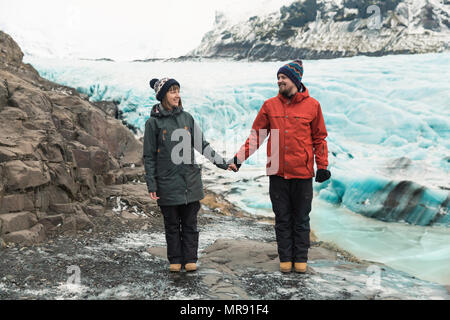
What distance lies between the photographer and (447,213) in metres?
7.29

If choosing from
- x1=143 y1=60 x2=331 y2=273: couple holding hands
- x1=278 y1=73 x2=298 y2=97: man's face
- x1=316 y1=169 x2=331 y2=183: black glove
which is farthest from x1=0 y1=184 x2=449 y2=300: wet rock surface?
x1=278 y1=73 x2=298 y2=97: man's face

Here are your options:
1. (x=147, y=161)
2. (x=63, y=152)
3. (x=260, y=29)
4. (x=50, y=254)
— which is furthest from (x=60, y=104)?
(x=260, y=29)

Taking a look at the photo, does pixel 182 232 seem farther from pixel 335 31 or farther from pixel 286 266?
pixel 335 31

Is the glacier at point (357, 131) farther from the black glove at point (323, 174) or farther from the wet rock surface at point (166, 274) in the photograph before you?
the black glove at point (323, 174)

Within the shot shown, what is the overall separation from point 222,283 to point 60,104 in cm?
512

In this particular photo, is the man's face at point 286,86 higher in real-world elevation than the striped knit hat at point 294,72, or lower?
lower

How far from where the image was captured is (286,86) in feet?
12.1

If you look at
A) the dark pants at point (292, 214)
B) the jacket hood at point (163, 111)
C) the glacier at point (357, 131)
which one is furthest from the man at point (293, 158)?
the glacier at point (357, 131)

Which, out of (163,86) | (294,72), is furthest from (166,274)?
(294,72)

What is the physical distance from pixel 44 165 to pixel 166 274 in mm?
2450

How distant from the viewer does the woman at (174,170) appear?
357cm

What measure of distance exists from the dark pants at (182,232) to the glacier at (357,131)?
3347mm

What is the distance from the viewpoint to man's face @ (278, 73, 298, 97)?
370 centimetres
